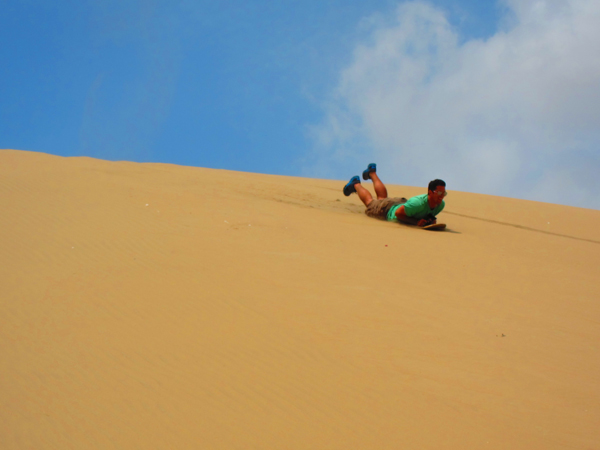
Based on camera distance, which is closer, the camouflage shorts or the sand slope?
the sand slope

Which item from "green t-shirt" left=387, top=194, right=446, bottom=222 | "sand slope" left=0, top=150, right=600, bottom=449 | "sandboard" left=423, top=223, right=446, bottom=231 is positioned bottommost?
"sand slope" left=0, top=150, right=600, bottom=449

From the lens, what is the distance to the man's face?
19.0ft

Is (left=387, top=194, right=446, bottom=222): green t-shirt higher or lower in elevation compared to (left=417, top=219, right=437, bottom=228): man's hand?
higher

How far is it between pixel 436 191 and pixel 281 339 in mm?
4061

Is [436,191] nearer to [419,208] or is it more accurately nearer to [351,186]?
[419,208]

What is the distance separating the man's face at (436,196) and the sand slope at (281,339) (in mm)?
1192

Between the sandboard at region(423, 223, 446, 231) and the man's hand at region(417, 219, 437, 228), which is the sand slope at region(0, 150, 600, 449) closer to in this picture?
the sandboard at region(423, 223, 446, 231)

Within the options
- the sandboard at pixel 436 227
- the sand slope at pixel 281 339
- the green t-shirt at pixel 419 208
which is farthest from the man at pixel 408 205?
the sand slope at pixel 281 339

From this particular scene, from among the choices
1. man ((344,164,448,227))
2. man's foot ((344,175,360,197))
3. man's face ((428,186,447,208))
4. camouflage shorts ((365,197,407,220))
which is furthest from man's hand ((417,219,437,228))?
man's foot ((344,175,360,197))

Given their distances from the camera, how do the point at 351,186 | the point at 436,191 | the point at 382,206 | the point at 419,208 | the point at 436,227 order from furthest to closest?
the point at 351,186, the point at 382,206, the point at 419,208, the point at 436,227, the point at 436,191

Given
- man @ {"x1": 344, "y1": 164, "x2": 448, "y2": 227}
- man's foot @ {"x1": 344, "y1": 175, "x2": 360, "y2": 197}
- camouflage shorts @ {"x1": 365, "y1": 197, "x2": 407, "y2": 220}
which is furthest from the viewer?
man's foot @ {"x1": 344, "y1": 175, "x2": 360, "y2": 197}

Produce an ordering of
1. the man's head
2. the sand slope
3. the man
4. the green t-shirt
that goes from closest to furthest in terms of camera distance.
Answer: the sand slope, the man's head, the man, the green t-shirt

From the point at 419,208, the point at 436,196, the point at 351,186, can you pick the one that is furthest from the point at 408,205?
the point at 351,186

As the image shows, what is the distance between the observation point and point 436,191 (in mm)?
5785
